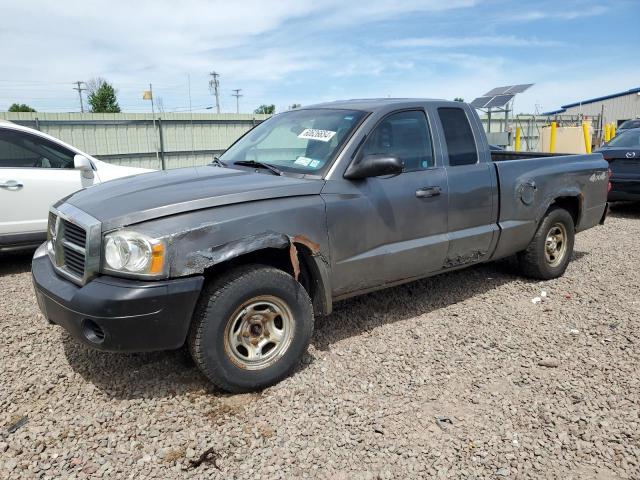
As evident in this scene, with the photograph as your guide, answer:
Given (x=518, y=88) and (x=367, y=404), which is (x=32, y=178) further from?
(x=518, y=88)

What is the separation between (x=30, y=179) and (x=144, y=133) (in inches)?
359

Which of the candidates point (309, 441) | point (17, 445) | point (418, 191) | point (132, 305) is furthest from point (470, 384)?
point (17, 445)

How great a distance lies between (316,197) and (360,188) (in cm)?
39

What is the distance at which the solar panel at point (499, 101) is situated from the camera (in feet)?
59.0

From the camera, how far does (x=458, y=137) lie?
4551mm

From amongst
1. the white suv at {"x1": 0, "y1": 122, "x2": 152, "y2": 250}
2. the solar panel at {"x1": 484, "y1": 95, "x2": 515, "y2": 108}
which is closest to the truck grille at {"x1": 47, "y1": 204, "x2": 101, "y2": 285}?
the white suv at {"x1": 0, "y1": 122, "x2": 152, "y2": 250}

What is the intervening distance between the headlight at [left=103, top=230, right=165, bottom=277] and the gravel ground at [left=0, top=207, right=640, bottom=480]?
862 mm

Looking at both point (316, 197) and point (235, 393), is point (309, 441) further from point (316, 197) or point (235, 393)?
point (316, 197)

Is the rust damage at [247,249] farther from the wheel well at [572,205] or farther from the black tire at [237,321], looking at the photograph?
the wheel well at [572,205]

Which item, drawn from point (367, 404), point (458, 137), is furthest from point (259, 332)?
point (458, 137)

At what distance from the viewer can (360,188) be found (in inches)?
147

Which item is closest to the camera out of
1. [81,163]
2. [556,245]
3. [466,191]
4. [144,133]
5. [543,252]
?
[466,191]

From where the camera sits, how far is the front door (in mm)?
3666

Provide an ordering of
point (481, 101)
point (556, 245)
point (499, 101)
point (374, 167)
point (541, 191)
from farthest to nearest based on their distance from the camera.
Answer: point (481, 101), point (499, 101), point (556, 245), point (541, 191), point (374, 167)
